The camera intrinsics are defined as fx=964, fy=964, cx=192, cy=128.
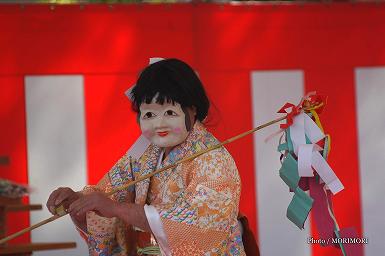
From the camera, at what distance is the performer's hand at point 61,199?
272 cm

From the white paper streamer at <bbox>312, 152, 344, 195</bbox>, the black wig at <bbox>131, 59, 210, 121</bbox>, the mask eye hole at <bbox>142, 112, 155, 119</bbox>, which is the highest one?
the black wig at <bbox>131, 59, 210, 121</bbox>

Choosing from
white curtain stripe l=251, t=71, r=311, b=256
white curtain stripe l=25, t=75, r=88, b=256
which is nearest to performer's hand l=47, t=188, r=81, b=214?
white curtain stripe l=25, t=75, r=88, b=256

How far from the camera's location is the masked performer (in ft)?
8.73

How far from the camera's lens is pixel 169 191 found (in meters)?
2.81

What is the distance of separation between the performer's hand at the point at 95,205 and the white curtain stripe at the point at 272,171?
49.8 inches

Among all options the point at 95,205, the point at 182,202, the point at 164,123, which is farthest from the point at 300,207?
the point at 95,205

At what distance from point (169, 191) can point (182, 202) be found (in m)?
0.11

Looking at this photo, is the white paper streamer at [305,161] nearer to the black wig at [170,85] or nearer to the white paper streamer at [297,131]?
the white paper streamer at [297,131]

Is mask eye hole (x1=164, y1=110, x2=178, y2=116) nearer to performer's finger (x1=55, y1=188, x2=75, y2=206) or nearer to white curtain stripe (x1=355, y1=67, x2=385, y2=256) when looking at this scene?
performer's finger (x1=55, y1=188, x2=75, y2=206)

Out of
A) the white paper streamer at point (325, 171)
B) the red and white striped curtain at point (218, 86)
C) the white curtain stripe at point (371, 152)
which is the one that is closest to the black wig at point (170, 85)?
the white paper streamer at point (325, 171)

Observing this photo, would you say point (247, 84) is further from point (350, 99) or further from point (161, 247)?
point (161, 247)

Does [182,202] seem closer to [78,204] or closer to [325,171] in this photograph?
[78,204]

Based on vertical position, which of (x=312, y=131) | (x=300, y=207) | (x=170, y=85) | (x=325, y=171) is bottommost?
(x=300, y=207)

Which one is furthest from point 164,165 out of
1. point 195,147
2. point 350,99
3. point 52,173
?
point 350,99
